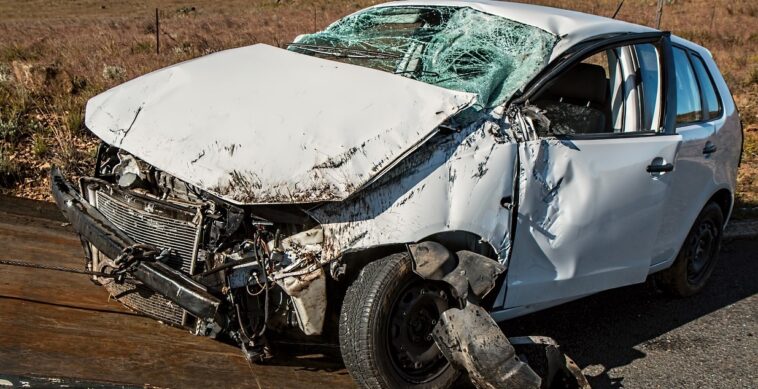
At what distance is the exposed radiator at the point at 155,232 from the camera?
3.66m

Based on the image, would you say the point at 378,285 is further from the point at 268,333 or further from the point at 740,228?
the point at 740,228

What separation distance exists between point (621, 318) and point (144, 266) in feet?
11.0

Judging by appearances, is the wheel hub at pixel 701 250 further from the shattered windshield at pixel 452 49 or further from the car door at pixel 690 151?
the shattered windshield at pixel 452 49

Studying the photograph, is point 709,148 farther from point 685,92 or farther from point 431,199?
point 431,199

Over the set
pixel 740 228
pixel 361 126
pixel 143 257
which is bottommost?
pixel 740 228

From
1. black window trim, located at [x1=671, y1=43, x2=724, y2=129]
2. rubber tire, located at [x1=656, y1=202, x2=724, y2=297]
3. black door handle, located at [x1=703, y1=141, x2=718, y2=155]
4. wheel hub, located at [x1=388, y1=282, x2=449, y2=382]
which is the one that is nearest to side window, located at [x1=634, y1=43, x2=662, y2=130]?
black window trim, located at [x1=671, y1=43, x2=724, y2=129]

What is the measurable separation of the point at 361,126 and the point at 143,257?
3.94 ft

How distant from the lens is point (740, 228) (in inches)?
291

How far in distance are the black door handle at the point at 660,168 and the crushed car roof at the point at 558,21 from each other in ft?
2.78

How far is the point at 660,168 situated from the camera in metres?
4.52

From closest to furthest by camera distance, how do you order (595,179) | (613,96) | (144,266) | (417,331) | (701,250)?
(144,266) < (417,331) < (595,179) < (613,96) < (701,250)

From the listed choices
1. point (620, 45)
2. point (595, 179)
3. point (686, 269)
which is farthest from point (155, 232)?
point (686, 269)

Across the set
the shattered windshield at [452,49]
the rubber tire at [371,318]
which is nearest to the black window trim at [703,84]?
the shattered windshield at [452,49]

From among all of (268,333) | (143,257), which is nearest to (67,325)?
(143,257)
